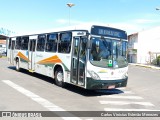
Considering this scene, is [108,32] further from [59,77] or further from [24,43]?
[24,43]

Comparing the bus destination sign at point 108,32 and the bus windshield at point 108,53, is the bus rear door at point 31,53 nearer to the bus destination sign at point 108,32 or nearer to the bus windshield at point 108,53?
the bus destination sign at point 108,32

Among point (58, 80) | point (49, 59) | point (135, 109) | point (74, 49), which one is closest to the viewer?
point (135, 109)

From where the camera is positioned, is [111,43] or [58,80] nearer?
[111,43]

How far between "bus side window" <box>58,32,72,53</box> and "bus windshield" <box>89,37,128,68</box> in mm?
1763

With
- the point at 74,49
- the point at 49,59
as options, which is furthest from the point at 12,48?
the point at 74,49

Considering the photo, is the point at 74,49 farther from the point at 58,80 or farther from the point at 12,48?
the point at 12,48

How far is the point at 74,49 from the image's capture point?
1176cm

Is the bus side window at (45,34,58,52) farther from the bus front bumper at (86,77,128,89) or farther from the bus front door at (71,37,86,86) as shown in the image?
the bus front bumper at (86,77,128,89)

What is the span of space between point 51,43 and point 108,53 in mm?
4098

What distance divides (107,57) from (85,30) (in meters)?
1.45

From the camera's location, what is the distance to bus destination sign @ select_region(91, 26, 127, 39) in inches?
428

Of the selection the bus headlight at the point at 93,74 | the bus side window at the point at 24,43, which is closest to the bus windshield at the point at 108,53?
the bus headlight at the point at 93,74

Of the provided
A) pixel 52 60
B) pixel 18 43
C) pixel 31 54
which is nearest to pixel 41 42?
pixel 31 54

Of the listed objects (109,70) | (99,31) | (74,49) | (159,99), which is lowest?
(159,99)
